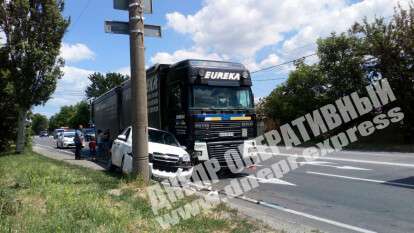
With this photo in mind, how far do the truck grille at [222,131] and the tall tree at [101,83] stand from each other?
70717 mm

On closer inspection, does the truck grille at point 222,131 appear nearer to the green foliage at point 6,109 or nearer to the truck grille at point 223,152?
the truck grille at point 223,152

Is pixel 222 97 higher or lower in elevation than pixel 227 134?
higher

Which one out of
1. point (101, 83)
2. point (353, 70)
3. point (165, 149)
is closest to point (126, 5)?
point (165, 149)

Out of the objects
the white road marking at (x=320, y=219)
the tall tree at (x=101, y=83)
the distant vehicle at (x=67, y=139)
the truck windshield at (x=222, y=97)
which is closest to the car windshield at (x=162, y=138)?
the truck windshield at (x=222, y=97)

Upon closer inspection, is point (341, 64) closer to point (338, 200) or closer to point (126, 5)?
point (338, 200)

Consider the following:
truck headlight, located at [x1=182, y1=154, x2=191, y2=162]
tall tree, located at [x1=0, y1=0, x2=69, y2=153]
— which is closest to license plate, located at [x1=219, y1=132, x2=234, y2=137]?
truck headlight, located at [x1=182, y1=154, x2=191, y2=162]

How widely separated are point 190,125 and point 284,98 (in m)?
23.8

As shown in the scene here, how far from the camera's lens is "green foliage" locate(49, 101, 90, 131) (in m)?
99.7

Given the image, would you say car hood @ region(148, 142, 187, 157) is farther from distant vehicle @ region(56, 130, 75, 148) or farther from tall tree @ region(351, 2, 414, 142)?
distant vehicle @ region(56, 130, 75, 148)

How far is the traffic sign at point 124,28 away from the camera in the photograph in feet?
34.7

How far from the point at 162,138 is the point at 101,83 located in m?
78.8

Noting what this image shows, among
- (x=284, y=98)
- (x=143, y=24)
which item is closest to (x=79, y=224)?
(x=143, y=24)

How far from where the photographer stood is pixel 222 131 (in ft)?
44.7

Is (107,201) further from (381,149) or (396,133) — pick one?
(396,133)
